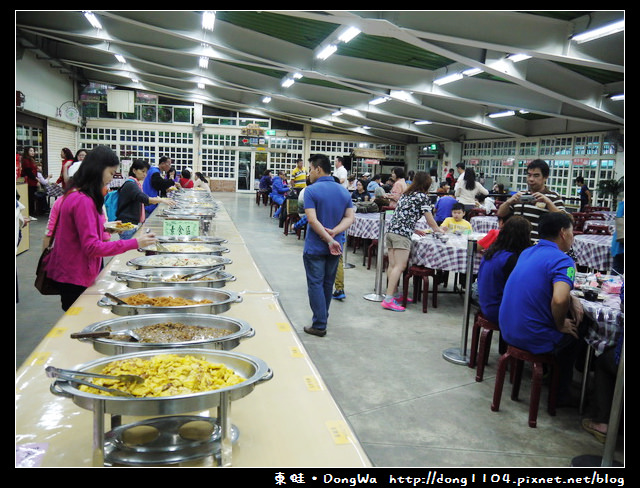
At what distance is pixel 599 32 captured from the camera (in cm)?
638

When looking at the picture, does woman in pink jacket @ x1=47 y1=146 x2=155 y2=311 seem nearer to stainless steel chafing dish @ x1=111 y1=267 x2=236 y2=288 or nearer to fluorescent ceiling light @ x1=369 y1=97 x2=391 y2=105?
Result: stainless steel chafing dish @ x1=111 y1=267 x2=236 y2=288

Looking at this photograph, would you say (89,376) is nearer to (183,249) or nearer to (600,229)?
(183,249)

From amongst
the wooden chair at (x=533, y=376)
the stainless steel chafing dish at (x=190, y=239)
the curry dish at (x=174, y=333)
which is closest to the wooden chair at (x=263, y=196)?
the stainless steel chafing dish at (x=190, y=239)

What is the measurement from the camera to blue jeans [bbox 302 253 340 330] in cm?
411

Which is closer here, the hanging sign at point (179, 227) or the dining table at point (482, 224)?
the hanging sign at point (179, 227)

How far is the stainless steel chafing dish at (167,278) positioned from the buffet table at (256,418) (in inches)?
16.1

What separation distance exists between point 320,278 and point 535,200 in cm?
192

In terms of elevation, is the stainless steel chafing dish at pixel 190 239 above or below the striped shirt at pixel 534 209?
below

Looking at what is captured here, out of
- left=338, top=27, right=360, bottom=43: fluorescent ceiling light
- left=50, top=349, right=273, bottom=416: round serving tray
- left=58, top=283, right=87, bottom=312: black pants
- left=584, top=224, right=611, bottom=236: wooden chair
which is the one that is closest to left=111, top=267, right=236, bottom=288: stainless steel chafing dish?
Answer: left=58, top=283, right=87, bottom=312: black pants

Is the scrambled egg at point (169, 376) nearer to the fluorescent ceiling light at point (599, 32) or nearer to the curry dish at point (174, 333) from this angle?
the curry dish at point (174, 333)

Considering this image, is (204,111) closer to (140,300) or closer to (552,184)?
(552,184)

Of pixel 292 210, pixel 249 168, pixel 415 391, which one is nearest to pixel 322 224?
pixel 415 391

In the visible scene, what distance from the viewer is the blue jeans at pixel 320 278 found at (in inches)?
162

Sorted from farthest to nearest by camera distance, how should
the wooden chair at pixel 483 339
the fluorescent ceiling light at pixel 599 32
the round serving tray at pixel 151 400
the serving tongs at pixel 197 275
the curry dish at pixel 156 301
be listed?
the fluorescent ceiling light at pixel 599 32 → the wooden chair at pixel 483 339 → the serving tongs at pixel 197 275 → the curry dish at pixel 156 301 → the round serving tray at pixel 151 400
